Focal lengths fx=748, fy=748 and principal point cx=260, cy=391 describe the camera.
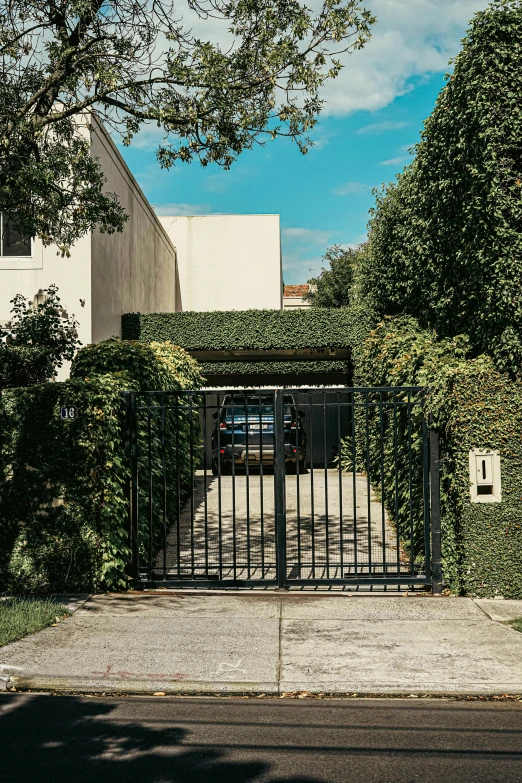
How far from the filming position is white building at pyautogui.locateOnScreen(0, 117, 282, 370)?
15781mm

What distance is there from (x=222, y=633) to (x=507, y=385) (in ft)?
12.0

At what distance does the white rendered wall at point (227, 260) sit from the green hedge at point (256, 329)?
45.3 ft

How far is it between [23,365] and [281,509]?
7.01m

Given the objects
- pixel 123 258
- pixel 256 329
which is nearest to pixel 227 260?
pixel 256 329

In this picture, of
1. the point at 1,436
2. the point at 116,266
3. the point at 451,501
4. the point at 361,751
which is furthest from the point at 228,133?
the point at 116,266

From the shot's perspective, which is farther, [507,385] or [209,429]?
[209,429]

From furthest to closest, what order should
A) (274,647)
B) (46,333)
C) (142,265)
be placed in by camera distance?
(142,265), (46,333), (274,647)

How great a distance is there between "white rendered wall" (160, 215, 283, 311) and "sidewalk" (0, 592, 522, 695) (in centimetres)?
2777

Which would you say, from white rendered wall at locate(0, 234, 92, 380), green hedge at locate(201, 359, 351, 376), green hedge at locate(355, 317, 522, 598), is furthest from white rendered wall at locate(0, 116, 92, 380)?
green hedge at locate(355, 317, 522, 598)

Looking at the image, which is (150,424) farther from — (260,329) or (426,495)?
(260,329)

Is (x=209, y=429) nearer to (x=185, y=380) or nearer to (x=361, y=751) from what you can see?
(x=185, y=380)

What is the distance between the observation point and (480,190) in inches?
347

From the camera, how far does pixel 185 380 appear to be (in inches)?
552

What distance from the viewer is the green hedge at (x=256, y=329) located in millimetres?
20625
